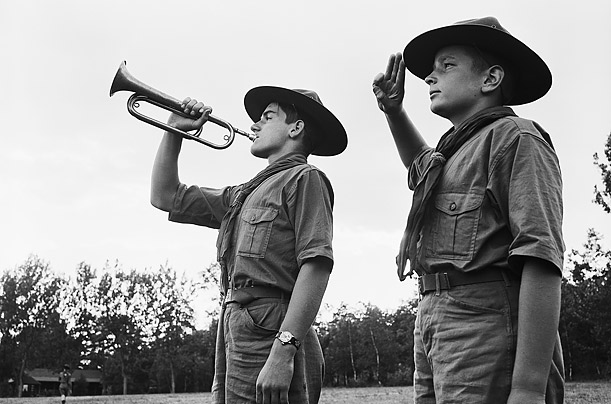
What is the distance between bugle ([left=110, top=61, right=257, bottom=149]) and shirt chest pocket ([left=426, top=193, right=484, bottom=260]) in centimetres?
205

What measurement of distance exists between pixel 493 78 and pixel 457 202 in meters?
0.73

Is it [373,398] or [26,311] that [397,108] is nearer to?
[373,398]

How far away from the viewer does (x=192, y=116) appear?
4.87 m

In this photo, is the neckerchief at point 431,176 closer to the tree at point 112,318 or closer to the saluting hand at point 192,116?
the saluting hand at point 192,116

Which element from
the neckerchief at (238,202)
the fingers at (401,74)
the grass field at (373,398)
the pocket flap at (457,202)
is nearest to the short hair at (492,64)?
the fingers at (401,74)

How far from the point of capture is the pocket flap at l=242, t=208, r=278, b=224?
4.00m

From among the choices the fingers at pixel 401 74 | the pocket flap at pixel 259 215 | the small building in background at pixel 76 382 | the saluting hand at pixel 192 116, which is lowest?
the small building in background at pixel 76 382

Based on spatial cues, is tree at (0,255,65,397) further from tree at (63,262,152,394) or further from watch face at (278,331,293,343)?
watch face at (278,331,293,343)

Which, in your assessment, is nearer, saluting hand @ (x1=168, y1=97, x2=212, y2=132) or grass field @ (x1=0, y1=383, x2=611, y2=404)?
saluting hand @ (x1=168, y1=97, x2=212, y2=132)

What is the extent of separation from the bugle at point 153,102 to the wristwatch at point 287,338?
1.66 m

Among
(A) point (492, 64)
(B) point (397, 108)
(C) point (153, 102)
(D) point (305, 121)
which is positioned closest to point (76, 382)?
(C) point (153, 102)

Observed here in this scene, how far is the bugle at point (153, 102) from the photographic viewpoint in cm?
479

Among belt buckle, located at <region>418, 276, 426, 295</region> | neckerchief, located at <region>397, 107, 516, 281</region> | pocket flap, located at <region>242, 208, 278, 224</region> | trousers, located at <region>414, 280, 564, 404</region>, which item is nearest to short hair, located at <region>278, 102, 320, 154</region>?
pocket flap, located at <region>242, 208, 278, 224</region>

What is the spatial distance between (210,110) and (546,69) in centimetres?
254
